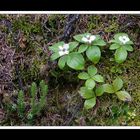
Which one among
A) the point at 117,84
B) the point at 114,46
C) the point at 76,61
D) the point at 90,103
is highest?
the point at 114,46

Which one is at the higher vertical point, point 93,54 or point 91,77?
point 93,54

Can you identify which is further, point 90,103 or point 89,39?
point 89,39

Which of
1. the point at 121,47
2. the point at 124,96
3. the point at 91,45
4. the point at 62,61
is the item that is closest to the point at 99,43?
the point at 91,45

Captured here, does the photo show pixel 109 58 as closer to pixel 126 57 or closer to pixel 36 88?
pixel 126 57

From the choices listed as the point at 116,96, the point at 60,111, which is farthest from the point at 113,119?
the point at 60,111

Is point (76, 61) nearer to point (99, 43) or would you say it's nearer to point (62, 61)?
point (62, 61)
